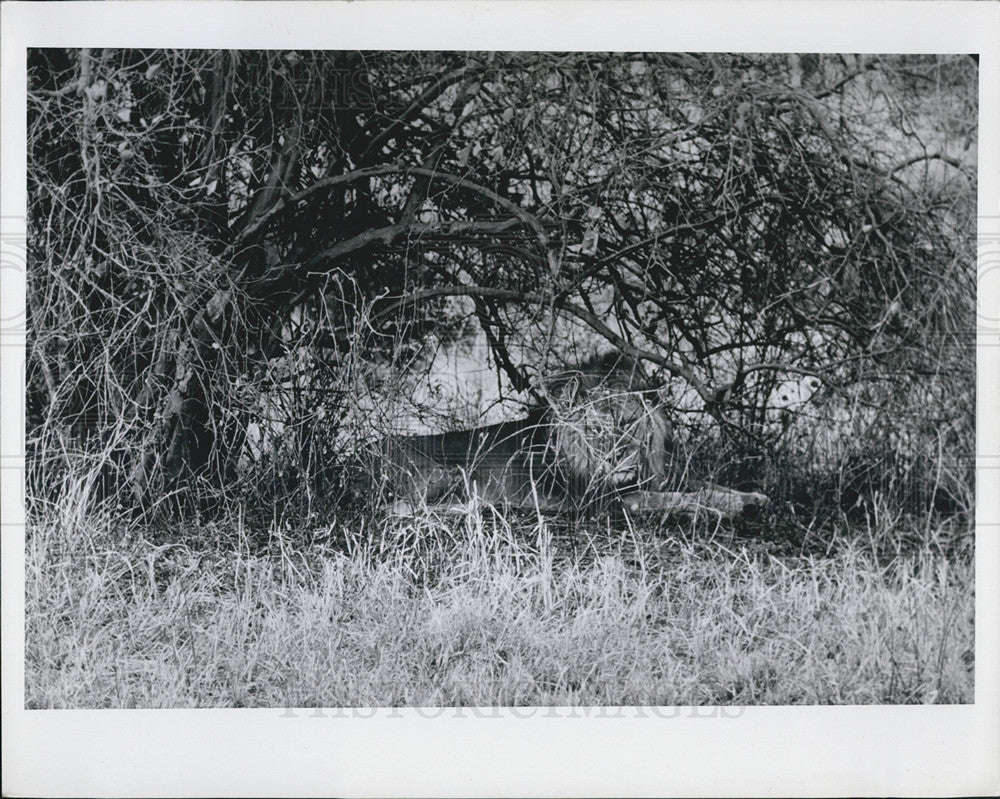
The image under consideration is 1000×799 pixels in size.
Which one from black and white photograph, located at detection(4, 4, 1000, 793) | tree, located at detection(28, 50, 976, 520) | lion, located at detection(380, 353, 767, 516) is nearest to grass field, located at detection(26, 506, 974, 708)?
black and white photograph, located at detection(4, 4, 1000, 793)

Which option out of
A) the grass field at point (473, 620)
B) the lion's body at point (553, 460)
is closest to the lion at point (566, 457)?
the lion's body at point (553, 460)

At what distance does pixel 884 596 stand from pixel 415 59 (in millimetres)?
2770

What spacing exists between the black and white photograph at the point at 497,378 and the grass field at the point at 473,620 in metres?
0.01

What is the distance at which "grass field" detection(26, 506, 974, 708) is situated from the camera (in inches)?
147

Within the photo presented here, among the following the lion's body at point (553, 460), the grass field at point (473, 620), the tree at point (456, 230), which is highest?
the tree at point (456, 230)

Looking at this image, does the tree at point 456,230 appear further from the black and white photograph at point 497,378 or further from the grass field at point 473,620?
the grass field at point 473,620

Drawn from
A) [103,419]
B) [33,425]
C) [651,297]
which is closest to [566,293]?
[651,297]

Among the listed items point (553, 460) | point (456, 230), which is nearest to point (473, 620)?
point (553, 460)

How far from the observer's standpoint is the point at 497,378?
3828mm

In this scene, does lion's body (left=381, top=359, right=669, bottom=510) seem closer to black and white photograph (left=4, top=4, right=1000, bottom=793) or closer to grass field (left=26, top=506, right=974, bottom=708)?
black and white photograph (left=4, top=4, right=1000, bottom=793)

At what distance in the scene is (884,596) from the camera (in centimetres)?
381

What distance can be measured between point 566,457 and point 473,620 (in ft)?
2.36

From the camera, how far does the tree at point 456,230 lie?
12.4 feet

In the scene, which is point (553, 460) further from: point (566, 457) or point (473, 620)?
point (473, 620)
